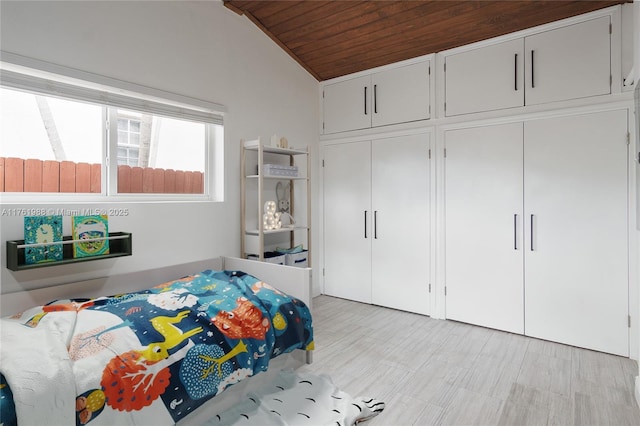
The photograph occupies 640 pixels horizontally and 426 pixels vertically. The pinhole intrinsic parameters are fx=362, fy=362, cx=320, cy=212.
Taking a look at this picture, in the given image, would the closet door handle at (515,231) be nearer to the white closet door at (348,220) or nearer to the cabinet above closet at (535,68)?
the cabinet above closet at (535,68)

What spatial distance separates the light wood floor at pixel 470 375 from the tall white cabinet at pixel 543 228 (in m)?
0.21

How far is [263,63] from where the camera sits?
11.7 feet

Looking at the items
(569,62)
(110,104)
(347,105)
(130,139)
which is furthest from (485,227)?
(110,104)

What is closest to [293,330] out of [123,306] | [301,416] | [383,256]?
[301,416]

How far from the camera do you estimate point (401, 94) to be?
367 centimetres

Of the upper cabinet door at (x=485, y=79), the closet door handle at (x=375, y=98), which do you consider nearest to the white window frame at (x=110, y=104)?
the closet door handle at (x=375, y=98)

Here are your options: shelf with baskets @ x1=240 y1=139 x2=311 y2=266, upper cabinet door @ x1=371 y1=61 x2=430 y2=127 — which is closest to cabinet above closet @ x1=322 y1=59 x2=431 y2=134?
upper cabinet door @ x1=371 y1=61 x2=430 y2=127

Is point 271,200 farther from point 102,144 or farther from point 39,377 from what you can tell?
point 39,377

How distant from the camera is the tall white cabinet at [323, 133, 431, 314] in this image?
11.8 ft

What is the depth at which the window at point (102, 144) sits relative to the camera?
216 centimetres

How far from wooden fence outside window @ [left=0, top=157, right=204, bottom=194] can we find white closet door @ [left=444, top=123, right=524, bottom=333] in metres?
2.38

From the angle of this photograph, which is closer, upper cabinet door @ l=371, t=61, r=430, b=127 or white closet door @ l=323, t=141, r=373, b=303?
upper cabinet door @ l=371, t=61, r=430, b=127

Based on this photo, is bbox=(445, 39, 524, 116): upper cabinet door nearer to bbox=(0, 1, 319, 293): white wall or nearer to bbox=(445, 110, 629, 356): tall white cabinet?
bbox=(445, 110, 629, 356): tall white cabinet

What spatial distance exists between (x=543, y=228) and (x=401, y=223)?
4.07 ft
